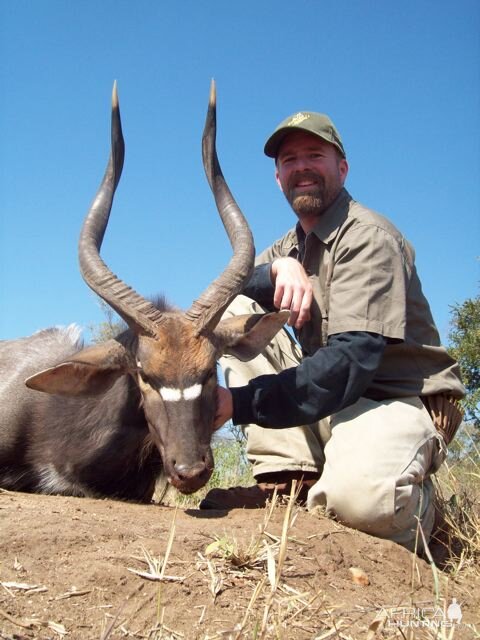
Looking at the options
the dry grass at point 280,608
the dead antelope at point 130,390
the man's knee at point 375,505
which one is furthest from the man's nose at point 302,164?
the dry grass at point 280,608

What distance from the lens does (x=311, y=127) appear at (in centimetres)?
512

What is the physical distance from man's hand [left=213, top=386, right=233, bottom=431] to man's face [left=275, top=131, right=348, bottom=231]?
1.55 meters

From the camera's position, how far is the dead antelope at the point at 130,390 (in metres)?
4.16

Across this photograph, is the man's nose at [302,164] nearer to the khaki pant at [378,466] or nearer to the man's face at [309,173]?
the man's face at [309,173]

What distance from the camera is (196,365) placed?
421 cm

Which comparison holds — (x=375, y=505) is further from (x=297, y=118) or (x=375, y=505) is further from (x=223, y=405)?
(x=297, y=118)

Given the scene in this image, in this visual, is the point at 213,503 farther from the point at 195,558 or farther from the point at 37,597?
the point at 37,597

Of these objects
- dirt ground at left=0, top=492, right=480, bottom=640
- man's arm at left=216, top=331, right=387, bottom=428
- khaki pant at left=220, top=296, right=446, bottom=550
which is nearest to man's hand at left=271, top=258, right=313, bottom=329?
man's arm at left=216, top=331, right=387, bottom=428

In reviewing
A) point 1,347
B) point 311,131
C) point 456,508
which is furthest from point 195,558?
point 1,347

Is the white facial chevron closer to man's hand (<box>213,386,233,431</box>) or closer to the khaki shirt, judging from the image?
man's hand (<box>213,386,233,431</box>)

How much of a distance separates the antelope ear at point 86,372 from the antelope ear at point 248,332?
639 millimetres

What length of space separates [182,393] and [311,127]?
216cm

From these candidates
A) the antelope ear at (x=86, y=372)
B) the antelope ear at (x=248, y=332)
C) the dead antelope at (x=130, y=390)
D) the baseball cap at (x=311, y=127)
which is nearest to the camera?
the dead antelope at (x=130, y=390)

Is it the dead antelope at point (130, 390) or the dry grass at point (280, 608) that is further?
the dead antelope at point (130, 390)
